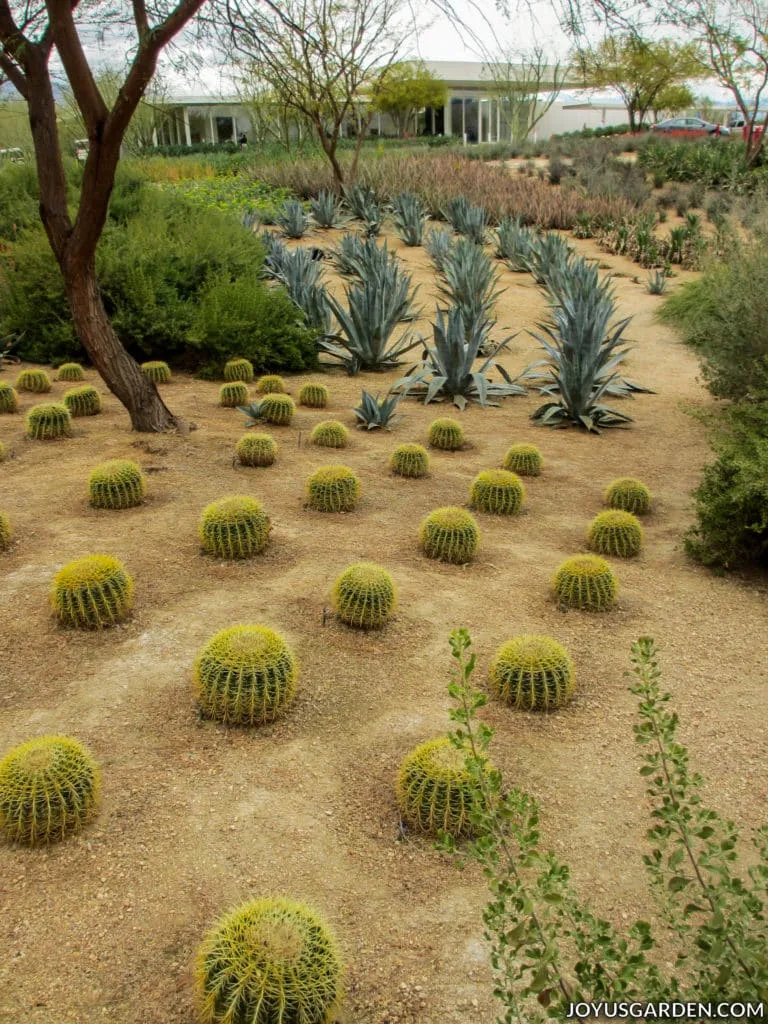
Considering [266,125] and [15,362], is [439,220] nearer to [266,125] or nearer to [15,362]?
[15,362]

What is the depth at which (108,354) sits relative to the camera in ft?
24.0

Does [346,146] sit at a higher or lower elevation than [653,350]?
higher

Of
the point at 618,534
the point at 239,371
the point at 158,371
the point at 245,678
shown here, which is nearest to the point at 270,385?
the point at 239,371

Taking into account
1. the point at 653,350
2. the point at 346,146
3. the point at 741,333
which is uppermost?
the point at 346,146

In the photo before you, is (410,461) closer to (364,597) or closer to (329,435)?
(329,435)

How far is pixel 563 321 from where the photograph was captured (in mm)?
9055

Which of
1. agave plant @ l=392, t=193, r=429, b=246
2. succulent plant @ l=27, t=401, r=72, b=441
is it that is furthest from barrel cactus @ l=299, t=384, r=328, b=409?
agave plant @ l=392, t=193, r=429, b=246

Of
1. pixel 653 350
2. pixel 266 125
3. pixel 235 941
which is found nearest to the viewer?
pixel 235 941

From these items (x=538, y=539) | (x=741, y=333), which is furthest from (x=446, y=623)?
(x=741, y=333)

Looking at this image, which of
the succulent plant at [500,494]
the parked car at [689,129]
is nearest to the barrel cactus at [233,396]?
the succulent plant at [500,494]

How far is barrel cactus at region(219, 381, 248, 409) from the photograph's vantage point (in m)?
8.88

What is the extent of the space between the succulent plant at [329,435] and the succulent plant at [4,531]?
9.36ft

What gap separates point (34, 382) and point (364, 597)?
6146mm

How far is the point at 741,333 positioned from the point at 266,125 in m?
34.8
